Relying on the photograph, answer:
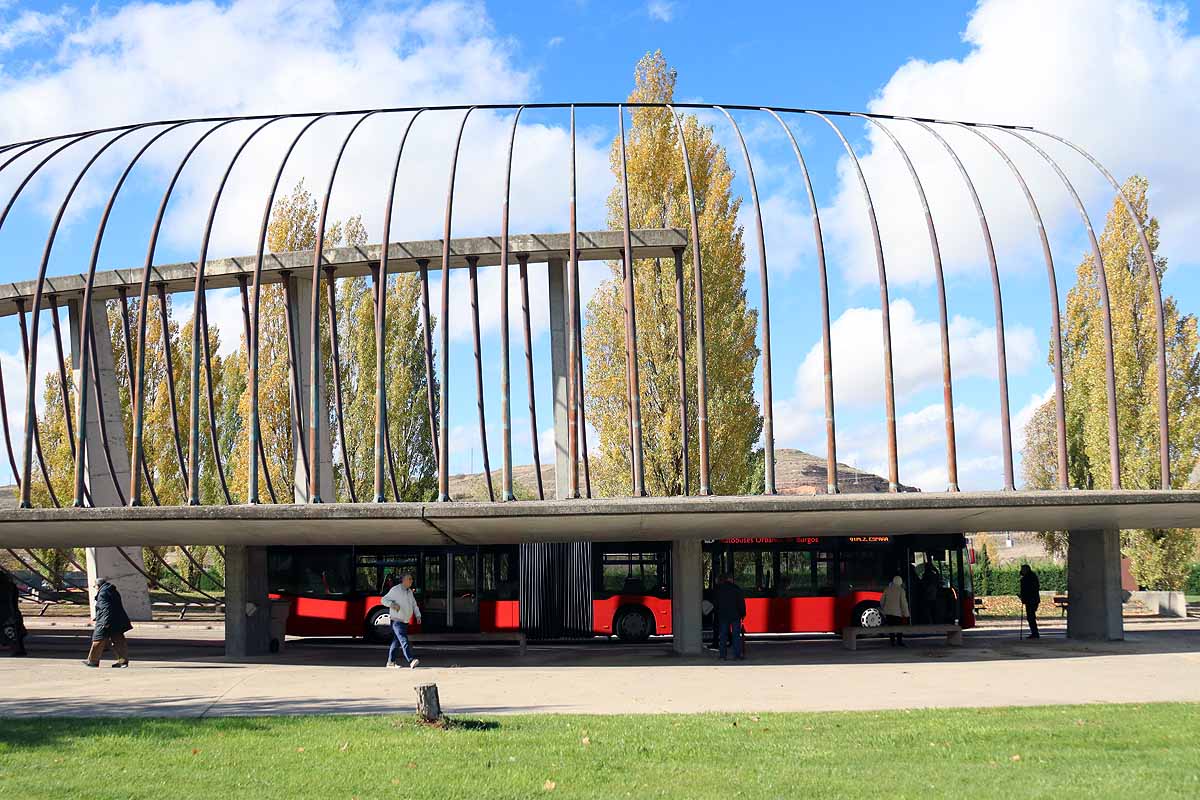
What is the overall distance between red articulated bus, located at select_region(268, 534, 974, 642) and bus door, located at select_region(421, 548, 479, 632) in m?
0.02

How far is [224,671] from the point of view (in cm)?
1728

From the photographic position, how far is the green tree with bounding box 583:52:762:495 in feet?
93.2

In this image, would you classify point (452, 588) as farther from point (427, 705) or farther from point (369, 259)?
point (427, 705)

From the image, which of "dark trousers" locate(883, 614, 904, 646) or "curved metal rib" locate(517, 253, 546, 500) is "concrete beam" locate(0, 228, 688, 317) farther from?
"dark trousers" locate(883, 614, 904, 646)

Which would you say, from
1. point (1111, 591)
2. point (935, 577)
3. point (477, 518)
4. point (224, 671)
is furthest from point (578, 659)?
point (1111, 591)

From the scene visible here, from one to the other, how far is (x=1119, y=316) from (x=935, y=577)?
14.5 meters

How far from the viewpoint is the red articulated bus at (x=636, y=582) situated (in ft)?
76.7

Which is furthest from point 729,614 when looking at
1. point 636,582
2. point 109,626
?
point 109,626

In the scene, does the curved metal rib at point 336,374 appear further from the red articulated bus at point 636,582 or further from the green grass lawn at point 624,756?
the green grass lawn at point 624,756

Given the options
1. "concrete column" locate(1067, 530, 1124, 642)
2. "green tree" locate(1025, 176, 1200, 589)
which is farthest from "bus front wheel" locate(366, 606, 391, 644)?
"green tree" locate(1025, 176, 1200, 589)

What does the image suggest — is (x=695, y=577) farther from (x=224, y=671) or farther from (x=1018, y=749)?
(x=1018, y=749)

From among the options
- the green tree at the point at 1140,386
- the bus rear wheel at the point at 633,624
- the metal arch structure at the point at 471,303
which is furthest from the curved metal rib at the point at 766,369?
the green tree at the point at 1140,386

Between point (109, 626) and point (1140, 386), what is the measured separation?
2960cm

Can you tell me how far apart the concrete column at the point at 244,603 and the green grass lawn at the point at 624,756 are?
8.75m
